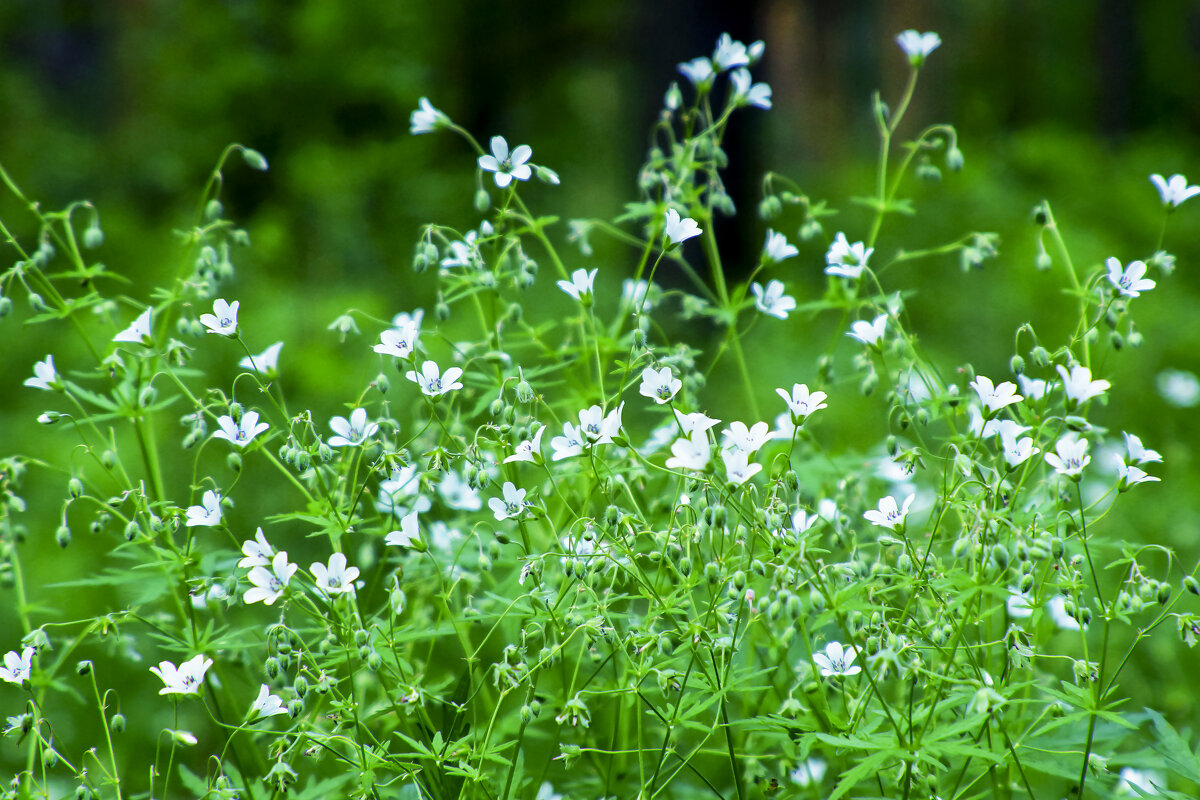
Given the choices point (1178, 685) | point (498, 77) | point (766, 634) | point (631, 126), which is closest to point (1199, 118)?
point (498, 77)

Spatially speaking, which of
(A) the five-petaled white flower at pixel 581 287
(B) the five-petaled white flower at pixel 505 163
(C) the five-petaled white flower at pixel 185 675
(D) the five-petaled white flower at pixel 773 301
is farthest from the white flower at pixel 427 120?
(C) the five-petaled white flower at pixel 185 675

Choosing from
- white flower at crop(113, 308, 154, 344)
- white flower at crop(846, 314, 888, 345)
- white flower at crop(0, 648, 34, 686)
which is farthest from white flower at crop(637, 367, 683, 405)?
white flower at crop(0, 648, 34, 686)

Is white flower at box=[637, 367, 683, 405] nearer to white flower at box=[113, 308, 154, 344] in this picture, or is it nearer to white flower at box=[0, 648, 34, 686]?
white flower at box=[113, 308, 154, 344]

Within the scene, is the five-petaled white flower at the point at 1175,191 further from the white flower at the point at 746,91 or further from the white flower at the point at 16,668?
the white flower at the point at 16,668

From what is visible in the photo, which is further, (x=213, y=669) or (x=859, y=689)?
(x=213, y=669)

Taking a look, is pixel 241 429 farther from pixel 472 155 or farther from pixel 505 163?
pixel 472 155

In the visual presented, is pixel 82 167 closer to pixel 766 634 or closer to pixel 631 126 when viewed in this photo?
pixel 631 126
